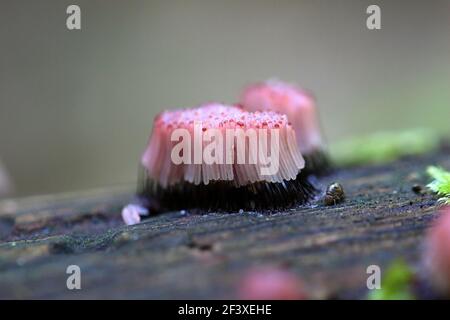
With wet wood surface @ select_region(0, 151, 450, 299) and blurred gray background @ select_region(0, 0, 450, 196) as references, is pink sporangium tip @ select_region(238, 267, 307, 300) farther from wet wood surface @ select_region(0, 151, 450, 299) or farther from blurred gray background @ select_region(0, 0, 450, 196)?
blurred gray background @ select_region(0, 0, 450, 196)

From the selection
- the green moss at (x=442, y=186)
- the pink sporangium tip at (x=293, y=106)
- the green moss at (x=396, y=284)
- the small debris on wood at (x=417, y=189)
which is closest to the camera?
the green moss at (x=396, y=284)

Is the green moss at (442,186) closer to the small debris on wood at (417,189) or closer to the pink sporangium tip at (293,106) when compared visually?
the small debris on wood at (417,189)

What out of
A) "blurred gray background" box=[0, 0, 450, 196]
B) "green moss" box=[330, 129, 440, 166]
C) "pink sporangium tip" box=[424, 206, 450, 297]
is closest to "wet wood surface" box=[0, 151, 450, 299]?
"pink sporangium tip" box=[424, 206, 450, 297]

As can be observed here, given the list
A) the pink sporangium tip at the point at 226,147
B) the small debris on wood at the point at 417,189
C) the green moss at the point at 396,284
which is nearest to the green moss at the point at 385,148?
the small debris on wood at the point at 417,189

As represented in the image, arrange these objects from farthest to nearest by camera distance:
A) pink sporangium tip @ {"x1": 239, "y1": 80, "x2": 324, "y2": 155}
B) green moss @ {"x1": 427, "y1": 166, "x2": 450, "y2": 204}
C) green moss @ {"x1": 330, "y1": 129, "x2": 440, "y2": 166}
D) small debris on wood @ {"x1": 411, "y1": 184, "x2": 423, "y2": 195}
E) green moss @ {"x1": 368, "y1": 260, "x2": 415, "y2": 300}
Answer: green moss @ {"x1": 330, "y1": 129, "x2": 440, "y2": 166} → pink sporangium tip @ {"x1": 239, "y1": 80, "x2": 324, "y2": 155} → small debris on wood @ {"x1": 411, "y1": 184, "x2": 423, "y2": 195} → green moss @ {"x1": 427, "y1": 166, "x2": 450, "y2": 204} → green moss @ {"x1": 368, "y1": 260, "x2": 415, "y2": 300}
